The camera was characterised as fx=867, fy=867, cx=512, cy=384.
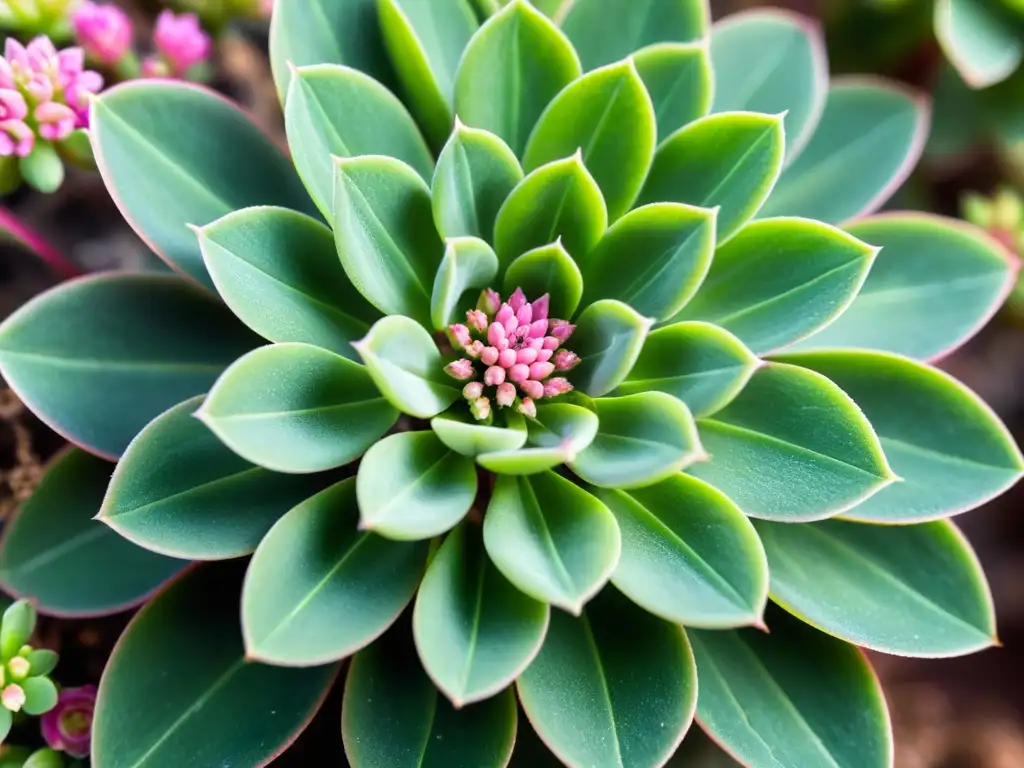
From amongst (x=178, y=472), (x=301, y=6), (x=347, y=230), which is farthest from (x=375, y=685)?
(x=301, y=6)

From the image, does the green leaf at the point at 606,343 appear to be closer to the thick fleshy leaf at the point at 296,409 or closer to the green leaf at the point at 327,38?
the thick fleshy leaf at the point at 296,409

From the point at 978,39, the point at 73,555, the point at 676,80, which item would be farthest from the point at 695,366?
the point at 978,39

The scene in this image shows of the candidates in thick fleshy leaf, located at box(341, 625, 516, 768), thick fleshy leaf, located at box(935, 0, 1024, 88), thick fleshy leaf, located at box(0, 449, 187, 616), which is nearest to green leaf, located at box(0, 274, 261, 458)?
thick fleshy leaf, located at box(0, 449, 187, 616)

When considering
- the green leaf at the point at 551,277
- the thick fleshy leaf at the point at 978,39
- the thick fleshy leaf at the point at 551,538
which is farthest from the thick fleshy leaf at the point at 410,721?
the thick fleshy leaf at the point at 978,39

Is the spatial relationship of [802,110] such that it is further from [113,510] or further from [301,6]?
[113,510]

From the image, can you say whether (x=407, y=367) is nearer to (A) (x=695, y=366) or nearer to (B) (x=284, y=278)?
(B) (x=284, y=278)

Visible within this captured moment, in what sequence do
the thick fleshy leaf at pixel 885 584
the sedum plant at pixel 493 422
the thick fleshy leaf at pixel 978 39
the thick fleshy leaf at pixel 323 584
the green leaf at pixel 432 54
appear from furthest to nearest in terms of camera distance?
the thick fleshy leaf at pixel 978 39
the green leaf at pixel 432 54
the thick fleshy leaf at pixel 885 584
the sedum plant at pixel 493 422
the thick fleshy leaf at pixel 323 584
